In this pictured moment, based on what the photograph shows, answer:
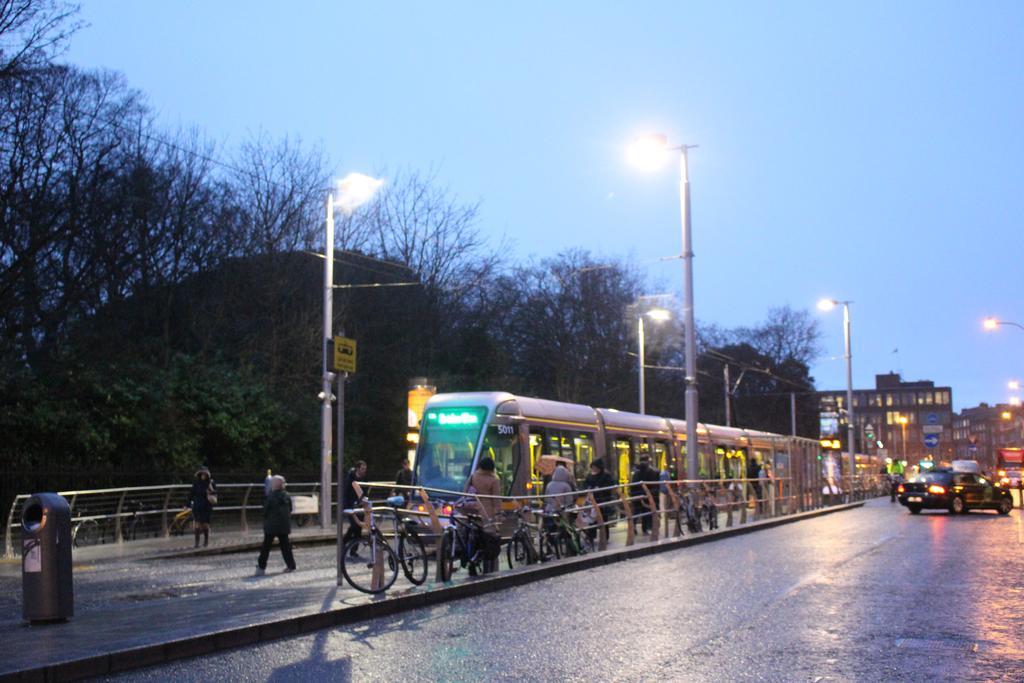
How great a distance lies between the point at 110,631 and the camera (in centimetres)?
1052

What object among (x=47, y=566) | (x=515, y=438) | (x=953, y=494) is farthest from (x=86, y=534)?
(x=953, y=494)

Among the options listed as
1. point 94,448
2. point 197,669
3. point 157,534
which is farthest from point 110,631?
point 94,448

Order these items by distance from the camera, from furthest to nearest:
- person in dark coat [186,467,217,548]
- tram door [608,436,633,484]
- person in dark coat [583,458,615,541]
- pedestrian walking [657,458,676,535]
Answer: tram door [608,436,633,484] → pedestrian walking [657,458,676,535] → person in dark coat [186,467,217,548] → person in dark coat [583,458,615,541]

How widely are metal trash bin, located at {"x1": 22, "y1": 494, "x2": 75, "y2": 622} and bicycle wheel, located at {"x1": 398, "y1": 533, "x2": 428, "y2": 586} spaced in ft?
13.1

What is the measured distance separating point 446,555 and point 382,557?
1685 millimetres

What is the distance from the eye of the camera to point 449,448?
25.1m

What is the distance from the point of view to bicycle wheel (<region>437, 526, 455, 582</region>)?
14883mm

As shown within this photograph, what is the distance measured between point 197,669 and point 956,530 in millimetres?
22460

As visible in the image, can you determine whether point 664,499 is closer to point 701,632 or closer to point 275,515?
point 275,515

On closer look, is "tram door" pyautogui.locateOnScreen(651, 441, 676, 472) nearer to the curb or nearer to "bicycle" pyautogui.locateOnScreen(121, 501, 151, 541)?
"bicycle" pyautogui.locateOnScreen(121, 501, 151, 541)

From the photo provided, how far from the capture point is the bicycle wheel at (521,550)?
57.9 feet

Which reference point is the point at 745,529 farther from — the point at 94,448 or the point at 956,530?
the point at 94,448

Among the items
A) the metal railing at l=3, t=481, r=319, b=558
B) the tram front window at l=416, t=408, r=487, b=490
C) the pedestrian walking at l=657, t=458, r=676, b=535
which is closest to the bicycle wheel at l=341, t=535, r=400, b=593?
the metal railing at l=3, t=481, r=319, b=558

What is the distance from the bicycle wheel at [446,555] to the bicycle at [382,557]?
295 mm
